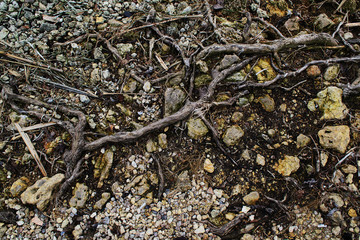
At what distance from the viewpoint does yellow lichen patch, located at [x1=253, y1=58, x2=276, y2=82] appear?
3.49 metres

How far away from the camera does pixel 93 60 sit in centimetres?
354

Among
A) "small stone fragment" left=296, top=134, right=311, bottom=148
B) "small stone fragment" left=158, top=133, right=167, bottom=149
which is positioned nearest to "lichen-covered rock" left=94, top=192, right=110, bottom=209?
"small stone fragment" left=158, top=133, right=167, bottom=149

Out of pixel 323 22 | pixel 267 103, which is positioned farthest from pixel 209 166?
pixel 323 22

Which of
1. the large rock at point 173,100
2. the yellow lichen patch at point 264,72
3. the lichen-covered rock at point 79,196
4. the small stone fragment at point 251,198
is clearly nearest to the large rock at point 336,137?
the yellow lichen patch at point 264,72

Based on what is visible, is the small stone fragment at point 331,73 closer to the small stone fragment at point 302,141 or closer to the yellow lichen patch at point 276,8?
the small stone fragment at point 302,141

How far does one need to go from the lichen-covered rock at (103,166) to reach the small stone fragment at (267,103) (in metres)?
2.59

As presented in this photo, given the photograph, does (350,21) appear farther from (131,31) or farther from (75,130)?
(75,130)

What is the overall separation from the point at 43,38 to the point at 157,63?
2013mm

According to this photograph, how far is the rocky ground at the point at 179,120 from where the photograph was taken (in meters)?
2.96

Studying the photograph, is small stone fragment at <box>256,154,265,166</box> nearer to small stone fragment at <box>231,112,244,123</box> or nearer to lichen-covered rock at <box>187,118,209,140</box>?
small stone fragment at <box>231,112,244,123</box>

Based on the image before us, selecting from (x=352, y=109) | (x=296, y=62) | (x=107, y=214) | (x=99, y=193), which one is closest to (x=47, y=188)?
(x=99, y=193)

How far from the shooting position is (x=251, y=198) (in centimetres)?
299

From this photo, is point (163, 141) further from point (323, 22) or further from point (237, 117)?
point (323, 22)

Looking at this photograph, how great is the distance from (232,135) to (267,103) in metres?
0.83
